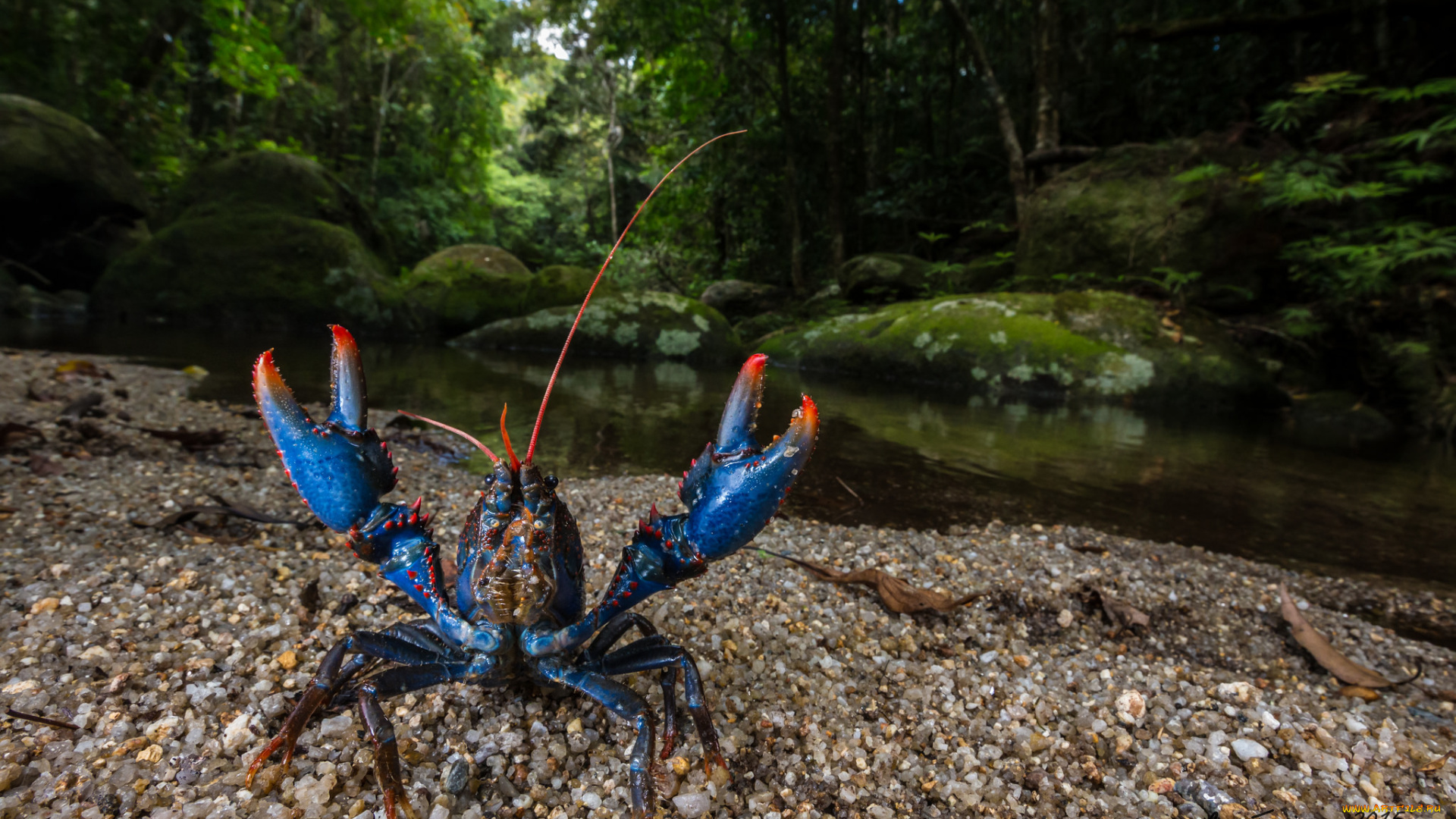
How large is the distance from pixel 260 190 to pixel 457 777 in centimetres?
1799

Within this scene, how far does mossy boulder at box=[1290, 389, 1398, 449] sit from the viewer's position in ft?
28.1

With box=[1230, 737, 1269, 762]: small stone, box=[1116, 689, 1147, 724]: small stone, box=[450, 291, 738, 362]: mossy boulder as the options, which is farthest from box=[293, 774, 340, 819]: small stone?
box=[450, 291, 738, 362]: mossy boulder

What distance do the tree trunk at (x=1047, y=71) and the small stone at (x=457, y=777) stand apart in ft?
51.2

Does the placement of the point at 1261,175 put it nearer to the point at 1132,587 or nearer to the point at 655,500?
the point at 1132,587

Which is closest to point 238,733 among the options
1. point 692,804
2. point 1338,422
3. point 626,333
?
point 692,804

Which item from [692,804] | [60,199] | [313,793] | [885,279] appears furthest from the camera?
[885,279]

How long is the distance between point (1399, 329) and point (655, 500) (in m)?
12.7

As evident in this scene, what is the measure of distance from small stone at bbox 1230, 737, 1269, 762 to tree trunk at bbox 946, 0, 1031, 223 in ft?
46.8

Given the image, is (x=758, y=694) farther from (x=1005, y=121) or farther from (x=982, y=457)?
(x=1005, y=121)

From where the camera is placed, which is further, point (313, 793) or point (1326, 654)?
point (1326, 654)

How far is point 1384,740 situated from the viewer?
1.90 m

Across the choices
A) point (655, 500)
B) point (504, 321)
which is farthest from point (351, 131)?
point (655, 500)

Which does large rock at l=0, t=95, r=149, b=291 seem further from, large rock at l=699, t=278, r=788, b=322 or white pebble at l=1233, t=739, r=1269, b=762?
white pebble at l=1233, t=739, r=1269, b=762

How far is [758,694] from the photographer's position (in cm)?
206
